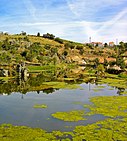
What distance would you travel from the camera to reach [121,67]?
263ft

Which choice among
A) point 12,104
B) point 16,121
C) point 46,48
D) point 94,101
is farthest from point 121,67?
point 16,121

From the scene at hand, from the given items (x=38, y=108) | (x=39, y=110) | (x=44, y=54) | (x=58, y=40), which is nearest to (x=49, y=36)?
(x=58, y=40)

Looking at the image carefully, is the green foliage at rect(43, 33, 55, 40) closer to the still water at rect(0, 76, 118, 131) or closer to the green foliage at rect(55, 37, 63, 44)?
the green foliage at rect(55, 37, 63, 44)

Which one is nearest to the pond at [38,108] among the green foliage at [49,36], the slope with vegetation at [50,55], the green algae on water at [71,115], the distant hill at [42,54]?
the green algae on water at [71,115]

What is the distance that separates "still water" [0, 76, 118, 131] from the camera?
2367 cm

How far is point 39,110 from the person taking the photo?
94.1 feet

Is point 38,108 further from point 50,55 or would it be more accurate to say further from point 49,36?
point 49,36

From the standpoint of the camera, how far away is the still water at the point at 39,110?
932 inches

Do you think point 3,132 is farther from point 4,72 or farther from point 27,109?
point 4,72

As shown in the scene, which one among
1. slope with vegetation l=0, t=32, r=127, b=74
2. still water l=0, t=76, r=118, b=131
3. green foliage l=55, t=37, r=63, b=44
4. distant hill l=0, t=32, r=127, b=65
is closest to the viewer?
still water l=0, t=76, r=118, b=131

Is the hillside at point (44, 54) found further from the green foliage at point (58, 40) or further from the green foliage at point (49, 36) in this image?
the green foliage at point (49, 36)

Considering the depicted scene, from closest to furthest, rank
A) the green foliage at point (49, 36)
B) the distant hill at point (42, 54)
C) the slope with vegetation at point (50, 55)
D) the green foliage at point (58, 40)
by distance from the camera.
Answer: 1. the slope with vegetation at point (50, 55)
2. the distant hill at point (42, 54)
3. the green foliage at point (58, 40)
4. the green foliage at point (49, 36)

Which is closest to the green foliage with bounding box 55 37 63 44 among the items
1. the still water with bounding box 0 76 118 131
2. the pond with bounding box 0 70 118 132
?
the pond with bounding box 0 70 118 132

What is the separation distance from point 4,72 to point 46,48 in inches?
1982
